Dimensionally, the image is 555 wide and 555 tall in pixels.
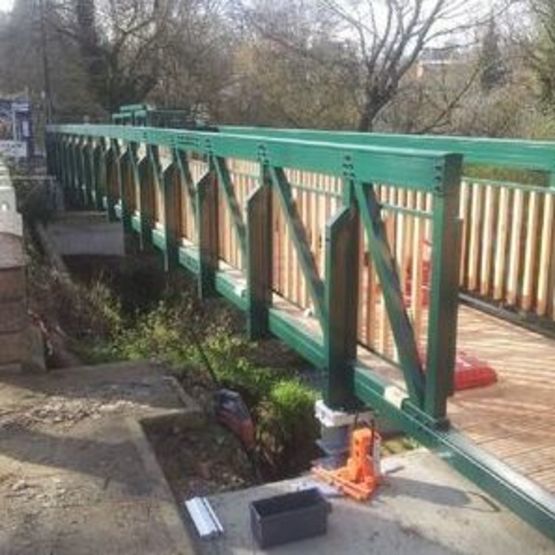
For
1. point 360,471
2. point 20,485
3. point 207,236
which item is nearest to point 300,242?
point 360,471

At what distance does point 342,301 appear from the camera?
15.5 feet

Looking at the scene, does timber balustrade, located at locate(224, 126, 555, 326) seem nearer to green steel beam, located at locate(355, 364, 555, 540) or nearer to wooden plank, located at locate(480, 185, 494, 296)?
wooden plank, located at locate(480, 185, 494, 296)

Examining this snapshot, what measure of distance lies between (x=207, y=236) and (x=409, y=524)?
3867 mm

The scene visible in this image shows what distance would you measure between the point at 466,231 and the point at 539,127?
1547 cm

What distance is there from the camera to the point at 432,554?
4086 mm

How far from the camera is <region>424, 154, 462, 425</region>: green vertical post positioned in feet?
11.5

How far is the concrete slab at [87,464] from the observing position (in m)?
3.83

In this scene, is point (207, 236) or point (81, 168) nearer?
point (207, 236)

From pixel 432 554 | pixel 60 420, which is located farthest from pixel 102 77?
pixel 432 554

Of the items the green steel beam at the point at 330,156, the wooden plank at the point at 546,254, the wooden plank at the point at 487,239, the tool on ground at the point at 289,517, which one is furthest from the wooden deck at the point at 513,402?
the green steel beam at the point at 330,156

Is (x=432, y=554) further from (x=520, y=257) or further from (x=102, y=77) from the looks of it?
(x=102, y=77)

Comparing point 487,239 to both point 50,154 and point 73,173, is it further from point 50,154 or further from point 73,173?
point 50,154

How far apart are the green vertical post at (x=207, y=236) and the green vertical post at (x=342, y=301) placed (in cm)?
280

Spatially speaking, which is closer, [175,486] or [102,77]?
[175,486]
